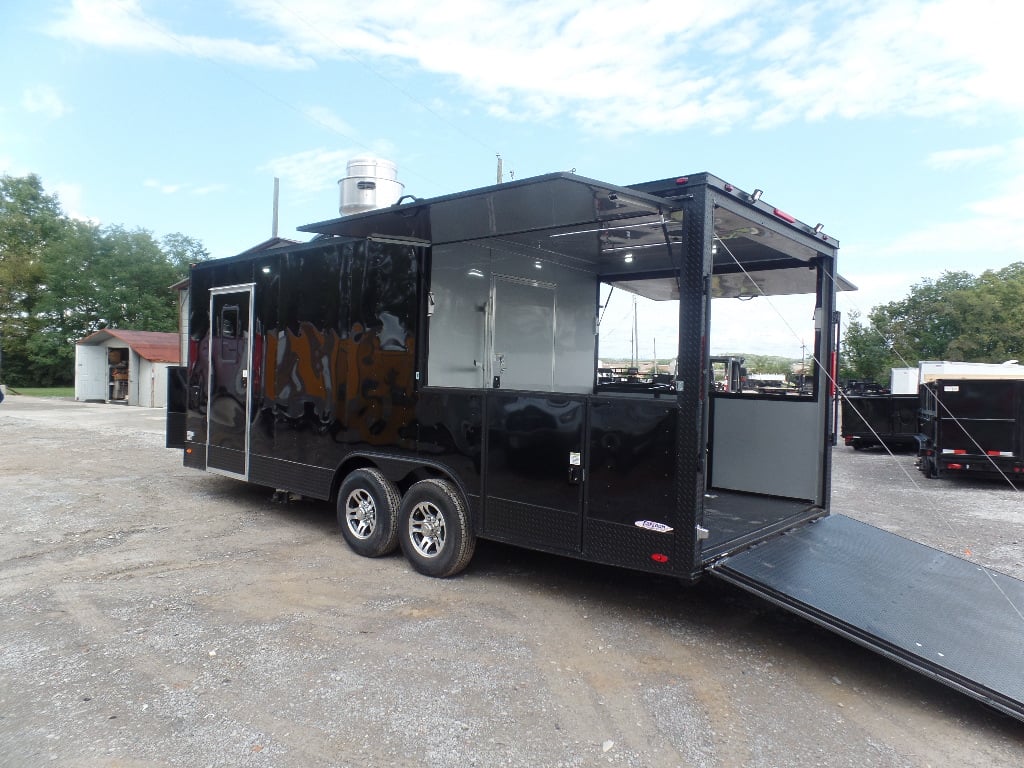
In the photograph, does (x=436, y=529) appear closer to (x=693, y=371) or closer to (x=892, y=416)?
(x=693, y=371)

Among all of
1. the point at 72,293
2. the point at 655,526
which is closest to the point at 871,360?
the point at 655,526

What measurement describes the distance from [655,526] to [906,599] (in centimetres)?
144

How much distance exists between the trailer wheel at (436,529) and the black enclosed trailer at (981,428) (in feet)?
25.4

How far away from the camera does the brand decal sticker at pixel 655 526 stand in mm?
3836

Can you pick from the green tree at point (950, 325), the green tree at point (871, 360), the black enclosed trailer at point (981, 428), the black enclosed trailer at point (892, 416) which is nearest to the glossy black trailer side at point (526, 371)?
the black enclosed trailer at point (981, 428)

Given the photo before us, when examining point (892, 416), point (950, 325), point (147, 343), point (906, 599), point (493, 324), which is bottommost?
point (906, 599)

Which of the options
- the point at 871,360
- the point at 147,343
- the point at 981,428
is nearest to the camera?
the point at 981,428

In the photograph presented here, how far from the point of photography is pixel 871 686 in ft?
11.4

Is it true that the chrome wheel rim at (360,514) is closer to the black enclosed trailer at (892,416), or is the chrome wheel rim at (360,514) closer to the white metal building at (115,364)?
the black enclosed trailer at (892,416)

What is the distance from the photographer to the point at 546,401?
4355 mm

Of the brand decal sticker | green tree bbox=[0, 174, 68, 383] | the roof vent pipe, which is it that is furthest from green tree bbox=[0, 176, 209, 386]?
the brand decal sticker

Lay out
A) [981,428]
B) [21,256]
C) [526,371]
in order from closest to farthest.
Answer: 1. [526,371]
2. [981,428]
3. [21,256]

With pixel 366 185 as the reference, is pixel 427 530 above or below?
below

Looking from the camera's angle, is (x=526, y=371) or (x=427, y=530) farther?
(x=526, y=371)
